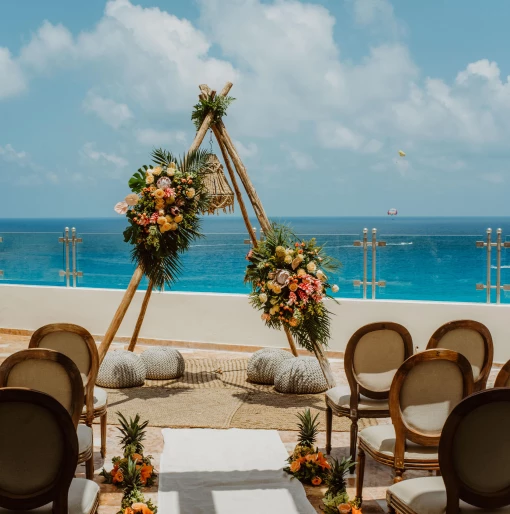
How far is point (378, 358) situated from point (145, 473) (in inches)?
57.1

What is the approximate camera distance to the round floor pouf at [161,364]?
6.49m

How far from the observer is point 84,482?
284 centimetres

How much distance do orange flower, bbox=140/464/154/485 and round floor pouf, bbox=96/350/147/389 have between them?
2.35 meters

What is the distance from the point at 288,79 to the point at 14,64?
21855 mm

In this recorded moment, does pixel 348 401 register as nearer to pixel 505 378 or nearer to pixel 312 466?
pixel 312 466

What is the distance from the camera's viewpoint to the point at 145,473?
3.82 meters

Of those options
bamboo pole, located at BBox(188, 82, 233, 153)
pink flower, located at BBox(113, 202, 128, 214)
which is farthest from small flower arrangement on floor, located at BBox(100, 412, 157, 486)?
bamboo pole, located at BBox(188, 82, 233, 153)

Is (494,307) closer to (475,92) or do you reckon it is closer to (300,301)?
(300,301)

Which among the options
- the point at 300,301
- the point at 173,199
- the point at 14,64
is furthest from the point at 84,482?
the point at 14,64

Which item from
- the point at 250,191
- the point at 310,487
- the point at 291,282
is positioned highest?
the point at 250,191

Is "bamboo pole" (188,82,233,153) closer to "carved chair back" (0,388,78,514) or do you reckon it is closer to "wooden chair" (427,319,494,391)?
"wooden chair" (427,319,494,391)

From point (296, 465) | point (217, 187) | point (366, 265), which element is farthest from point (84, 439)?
point (366, 265)

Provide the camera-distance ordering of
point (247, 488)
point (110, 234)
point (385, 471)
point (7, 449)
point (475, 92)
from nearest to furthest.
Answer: point (7, 449) < point (247, 488) < point (385, 471) < point (110, 234) < point (475, 92)

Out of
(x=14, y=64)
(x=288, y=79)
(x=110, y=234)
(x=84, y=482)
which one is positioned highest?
(x=14, y=64)
